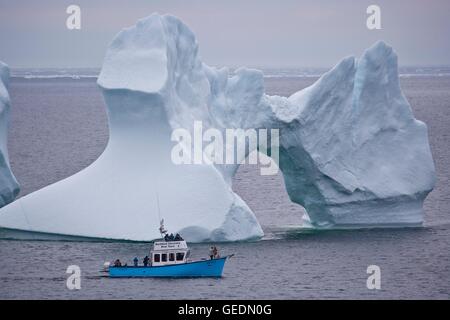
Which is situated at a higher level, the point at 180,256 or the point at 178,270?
the point at 180,256

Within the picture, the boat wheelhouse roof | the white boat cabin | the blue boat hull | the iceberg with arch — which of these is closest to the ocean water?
the blue boat hull

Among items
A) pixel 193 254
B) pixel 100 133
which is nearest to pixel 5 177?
pixel 193 254

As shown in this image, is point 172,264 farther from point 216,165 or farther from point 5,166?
point 5,166

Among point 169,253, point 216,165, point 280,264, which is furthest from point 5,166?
point 280,264

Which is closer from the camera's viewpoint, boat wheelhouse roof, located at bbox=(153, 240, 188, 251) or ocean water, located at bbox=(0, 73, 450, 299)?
ocean water, located at bbox=(0, 73, 450, 299)

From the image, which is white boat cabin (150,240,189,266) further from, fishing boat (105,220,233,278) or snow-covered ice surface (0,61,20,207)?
snow-covered ice surface (0,61,20,207)

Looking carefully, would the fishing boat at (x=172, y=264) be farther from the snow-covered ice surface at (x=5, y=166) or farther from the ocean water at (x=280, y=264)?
the snow-covered ice surface at (x=5, y=166)

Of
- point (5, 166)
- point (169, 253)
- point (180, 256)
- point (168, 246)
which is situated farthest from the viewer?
point (5, 166)
